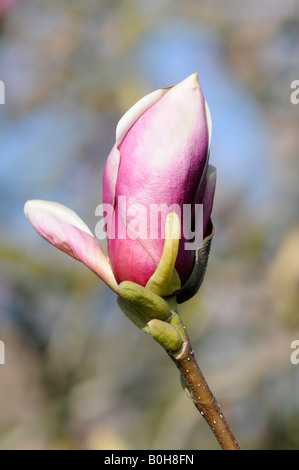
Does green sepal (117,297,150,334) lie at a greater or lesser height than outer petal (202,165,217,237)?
lesser

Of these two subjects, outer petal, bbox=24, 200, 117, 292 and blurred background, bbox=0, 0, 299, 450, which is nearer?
outer petal, bbox=24, 200, 117, 292

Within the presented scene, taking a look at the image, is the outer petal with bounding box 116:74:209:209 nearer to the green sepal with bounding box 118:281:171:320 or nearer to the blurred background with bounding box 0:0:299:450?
the green sepal with bounding box 118:281:171:320

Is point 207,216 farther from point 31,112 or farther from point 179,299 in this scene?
point 31,112

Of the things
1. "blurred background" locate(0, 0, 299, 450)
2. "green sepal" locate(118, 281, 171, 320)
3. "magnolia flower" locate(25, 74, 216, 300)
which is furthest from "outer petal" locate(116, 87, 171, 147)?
"blurred background" locate(0, 0, 299, 450)

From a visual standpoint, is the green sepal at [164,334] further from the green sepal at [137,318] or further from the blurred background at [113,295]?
the blurred background at [113,295]

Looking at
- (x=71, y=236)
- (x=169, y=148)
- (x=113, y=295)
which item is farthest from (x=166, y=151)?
(x=113, y=295)
